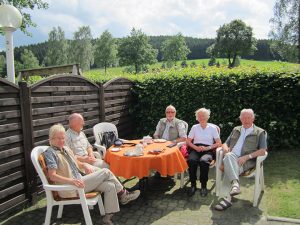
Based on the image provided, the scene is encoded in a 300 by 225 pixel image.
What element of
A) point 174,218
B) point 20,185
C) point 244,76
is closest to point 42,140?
point 20,185

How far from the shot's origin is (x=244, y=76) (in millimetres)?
7137

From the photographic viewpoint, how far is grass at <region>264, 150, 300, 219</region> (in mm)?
4386

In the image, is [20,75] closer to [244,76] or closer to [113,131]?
[113,131]

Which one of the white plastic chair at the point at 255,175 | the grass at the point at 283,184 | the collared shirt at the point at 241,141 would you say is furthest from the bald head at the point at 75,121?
the grass at the point at 283,184

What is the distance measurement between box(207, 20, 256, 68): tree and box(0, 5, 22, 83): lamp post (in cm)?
4392

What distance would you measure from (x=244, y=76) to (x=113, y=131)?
11.0ft

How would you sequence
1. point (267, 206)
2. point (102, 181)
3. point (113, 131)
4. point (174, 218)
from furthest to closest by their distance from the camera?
point (113, 131), point (267, 206), point (174, 218), point (102, 181)

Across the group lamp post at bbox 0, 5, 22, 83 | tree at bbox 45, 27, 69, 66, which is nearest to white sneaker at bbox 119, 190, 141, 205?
lamp post at bbox 0, 5, 22, 83

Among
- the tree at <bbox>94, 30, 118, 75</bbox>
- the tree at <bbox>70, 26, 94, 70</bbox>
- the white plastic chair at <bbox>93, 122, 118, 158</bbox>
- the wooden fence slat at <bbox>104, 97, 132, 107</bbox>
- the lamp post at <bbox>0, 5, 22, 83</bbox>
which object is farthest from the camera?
the tree at <bbox>94, 30, 118, 75</bbox>

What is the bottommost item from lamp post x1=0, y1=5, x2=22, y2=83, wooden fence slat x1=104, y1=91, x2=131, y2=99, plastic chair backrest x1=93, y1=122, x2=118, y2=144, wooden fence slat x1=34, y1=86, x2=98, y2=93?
plastic chair backrest x1=93, y1=122, x2=118, y2=144

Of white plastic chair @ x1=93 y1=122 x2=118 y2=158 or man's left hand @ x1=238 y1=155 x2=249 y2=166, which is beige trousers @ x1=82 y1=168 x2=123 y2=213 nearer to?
white plastic chair @ x1=93 y1=122 x2=118 y2=158

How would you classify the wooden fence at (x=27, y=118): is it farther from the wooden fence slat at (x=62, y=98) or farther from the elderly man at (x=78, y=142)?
the elderly man at (x=78, y=142)

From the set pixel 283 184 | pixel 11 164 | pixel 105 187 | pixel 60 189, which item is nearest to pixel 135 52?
pixel 283 184

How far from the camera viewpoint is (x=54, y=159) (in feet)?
12.0
